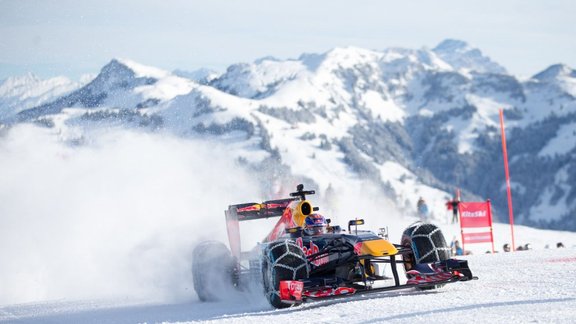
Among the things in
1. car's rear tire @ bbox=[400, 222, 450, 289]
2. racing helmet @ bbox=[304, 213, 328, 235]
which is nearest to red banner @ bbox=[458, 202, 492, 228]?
racing helmet @ bbox=[304, 213, 328, 235]

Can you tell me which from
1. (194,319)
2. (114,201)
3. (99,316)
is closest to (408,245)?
(194,319)

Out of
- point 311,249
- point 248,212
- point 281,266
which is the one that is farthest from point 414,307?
→ point 248,212

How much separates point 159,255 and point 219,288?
5.74 metres

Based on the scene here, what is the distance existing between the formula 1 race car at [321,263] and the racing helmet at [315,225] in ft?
0.28

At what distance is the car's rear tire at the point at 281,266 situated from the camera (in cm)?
1584

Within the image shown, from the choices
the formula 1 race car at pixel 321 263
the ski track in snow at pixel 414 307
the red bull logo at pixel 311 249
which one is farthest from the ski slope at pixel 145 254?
the red bull logo at pixel 311 249

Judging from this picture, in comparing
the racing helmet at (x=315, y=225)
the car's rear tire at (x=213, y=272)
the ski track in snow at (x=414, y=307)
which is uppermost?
the racing helmet at (x=315, y=225)

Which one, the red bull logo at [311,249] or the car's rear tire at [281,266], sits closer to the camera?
the car's rear tire at [281,266]

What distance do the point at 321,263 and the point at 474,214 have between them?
61.1 feet

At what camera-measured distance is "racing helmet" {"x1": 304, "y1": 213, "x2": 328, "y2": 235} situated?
18172 millimetres

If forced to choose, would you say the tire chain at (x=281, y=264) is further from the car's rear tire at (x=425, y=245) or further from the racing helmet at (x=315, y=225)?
the car's rear tire at (x=425, y=245)

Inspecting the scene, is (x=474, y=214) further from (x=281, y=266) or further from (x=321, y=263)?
(x=281, y=266)

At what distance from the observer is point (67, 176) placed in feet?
112

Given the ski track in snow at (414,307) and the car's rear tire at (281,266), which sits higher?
the car's rear tire at (281,266)
